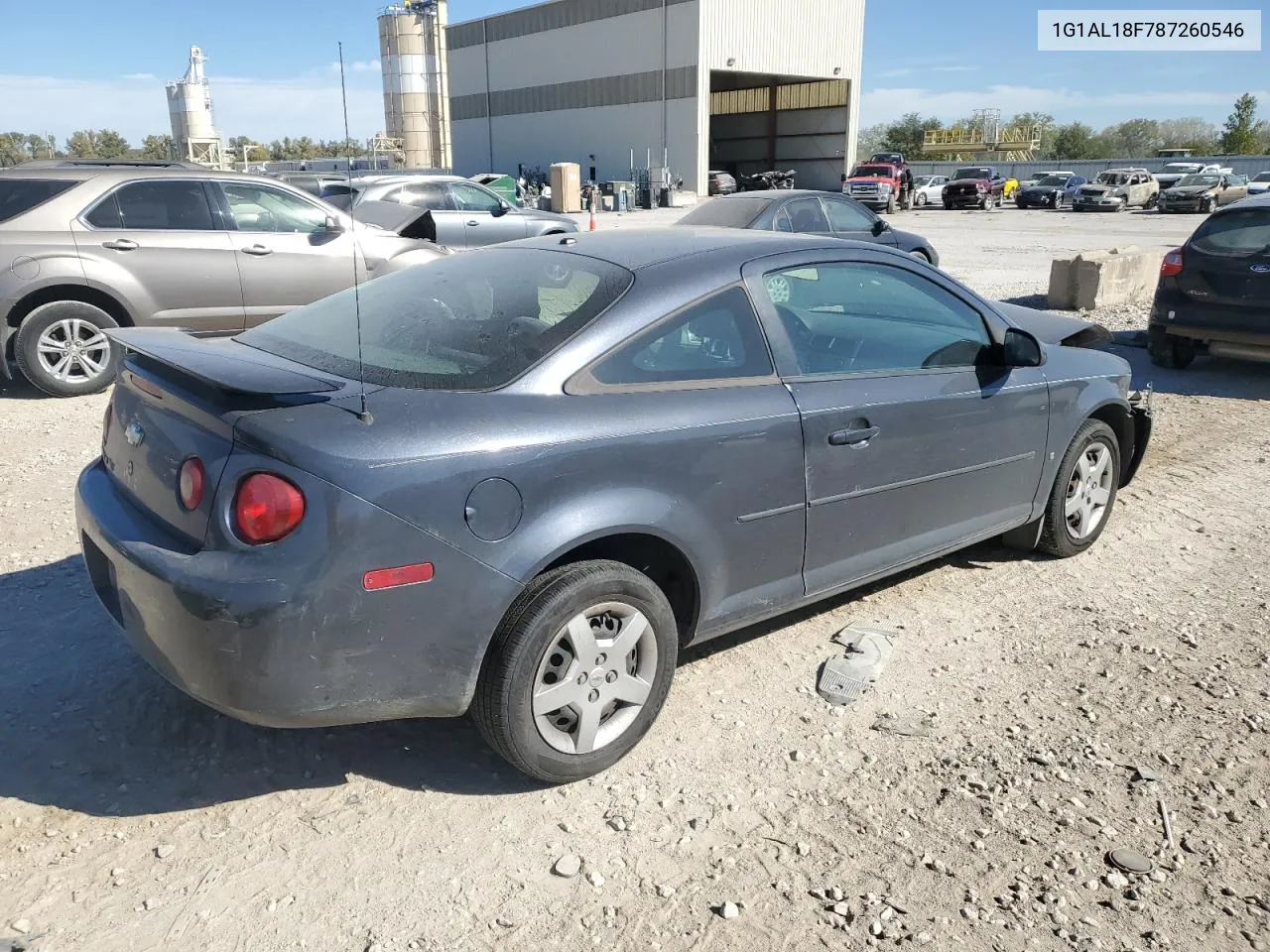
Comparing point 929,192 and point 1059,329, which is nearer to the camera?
point 1059,329

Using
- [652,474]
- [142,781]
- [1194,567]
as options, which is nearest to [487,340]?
[652,474]

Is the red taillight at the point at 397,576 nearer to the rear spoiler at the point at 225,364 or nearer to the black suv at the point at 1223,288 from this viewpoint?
the rear spoiler at the point at 225,364

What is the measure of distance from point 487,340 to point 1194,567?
144 inches

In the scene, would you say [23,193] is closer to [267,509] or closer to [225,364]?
[225,364]

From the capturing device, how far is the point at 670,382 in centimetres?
319

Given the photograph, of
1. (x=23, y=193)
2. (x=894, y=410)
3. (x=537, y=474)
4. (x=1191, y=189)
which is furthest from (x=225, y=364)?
(x=1191, y=189)

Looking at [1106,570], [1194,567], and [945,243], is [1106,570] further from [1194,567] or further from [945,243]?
[945,243]

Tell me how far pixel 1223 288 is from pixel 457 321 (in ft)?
25.5

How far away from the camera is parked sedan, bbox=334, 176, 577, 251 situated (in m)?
14.3

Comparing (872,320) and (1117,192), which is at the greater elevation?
(872,320)

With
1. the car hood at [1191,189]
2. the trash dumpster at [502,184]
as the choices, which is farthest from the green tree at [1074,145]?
the trash dumpster at [502,184]

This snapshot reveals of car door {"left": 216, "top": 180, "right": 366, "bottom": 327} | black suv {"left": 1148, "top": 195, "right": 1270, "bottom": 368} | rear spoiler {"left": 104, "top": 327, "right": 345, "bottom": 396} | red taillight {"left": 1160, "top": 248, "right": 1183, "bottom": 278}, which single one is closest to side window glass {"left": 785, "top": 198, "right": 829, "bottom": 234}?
red taillight {"left": 1160, "top": 248, "right": 1183, "bottom": 278}

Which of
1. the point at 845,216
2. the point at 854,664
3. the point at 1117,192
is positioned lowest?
the point at 854,664

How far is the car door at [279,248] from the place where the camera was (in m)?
8.41
